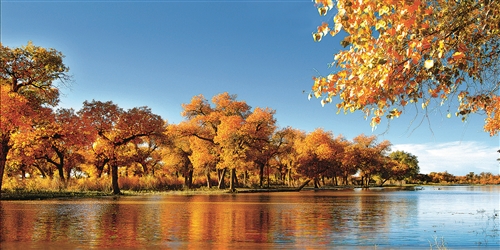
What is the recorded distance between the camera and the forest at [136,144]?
34188 mm

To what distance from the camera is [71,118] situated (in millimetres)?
38562

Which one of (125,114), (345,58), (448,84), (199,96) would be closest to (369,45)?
(345,58)

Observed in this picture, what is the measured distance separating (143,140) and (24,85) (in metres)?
26.4

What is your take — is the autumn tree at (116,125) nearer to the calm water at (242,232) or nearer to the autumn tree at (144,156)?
the autumn tree at (144,156)

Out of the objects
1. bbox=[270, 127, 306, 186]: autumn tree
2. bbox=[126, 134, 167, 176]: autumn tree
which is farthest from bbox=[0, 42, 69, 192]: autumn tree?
bbox=[270, 127, 306, 186]: autumn tree

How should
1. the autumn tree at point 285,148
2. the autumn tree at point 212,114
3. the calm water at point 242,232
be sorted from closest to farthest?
the calm water at point 242,232, the autumn tree at point 212,114, the autumn tree at point 285,148

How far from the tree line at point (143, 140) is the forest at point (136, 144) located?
88mm

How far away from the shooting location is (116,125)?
48219 mm

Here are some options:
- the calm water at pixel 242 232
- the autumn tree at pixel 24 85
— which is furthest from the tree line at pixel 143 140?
the calm water at pixel 242 232

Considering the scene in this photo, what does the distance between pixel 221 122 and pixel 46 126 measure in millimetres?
30044

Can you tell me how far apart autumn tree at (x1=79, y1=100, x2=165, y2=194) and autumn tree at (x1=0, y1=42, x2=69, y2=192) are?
1072 cm

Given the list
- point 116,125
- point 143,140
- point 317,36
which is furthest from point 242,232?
point 143,140

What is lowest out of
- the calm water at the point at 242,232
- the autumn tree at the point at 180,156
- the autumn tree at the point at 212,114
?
the calm water at the point at 242,232

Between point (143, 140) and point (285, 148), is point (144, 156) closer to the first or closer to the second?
point (143, 140)
